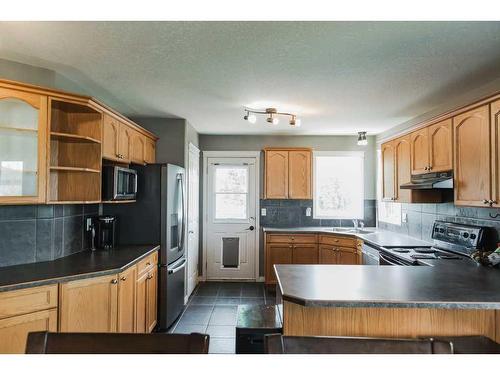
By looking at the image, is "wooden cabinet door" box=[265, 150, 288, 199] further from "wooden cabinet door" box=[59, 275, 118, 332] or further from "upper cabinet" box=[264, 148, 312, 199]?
"wooden cabinet door" box=[59, 275, 118, 332]

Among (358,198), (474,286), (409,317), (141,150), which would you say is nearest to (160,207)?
(141,150)

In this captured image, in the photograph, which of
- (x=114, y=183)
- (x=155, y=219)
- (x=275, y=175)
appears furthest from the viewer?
(x=275, y=175)

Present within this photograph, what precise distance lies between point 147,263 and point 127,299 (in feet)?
1.43

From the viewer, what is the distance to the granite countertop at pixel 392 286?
1416 millimetres

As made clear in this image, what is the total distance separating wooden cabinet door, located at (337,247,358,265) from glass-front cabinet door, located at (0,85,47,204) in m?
3.32

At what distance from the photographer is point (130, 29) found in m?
1.68

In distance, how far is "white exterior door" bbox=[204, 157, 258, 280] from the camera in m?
4.70

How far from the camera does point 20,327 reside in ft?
5.73

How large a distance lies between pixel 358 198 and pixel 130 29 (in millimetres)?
4062

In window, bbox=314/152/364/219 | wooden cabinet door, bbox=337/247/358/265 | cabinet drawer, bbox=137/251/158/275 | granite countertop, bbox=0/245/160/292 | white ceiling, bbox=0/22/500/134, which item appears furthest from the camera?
window, bbox=314/152/364/219

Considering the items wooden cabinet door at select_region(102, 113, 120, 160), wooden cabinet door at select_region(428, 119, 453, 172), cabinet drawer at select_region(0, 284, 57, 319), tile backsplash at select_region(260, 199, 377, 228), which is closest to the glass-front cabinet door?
wooden cabinet door at select_region(102, 113, 120, 160)

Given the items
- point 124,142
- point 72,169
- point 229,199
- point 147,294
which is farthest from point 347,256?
point 72,169

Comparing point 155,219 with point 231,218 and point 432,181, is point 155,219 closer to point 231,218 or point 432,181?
point 231,218
